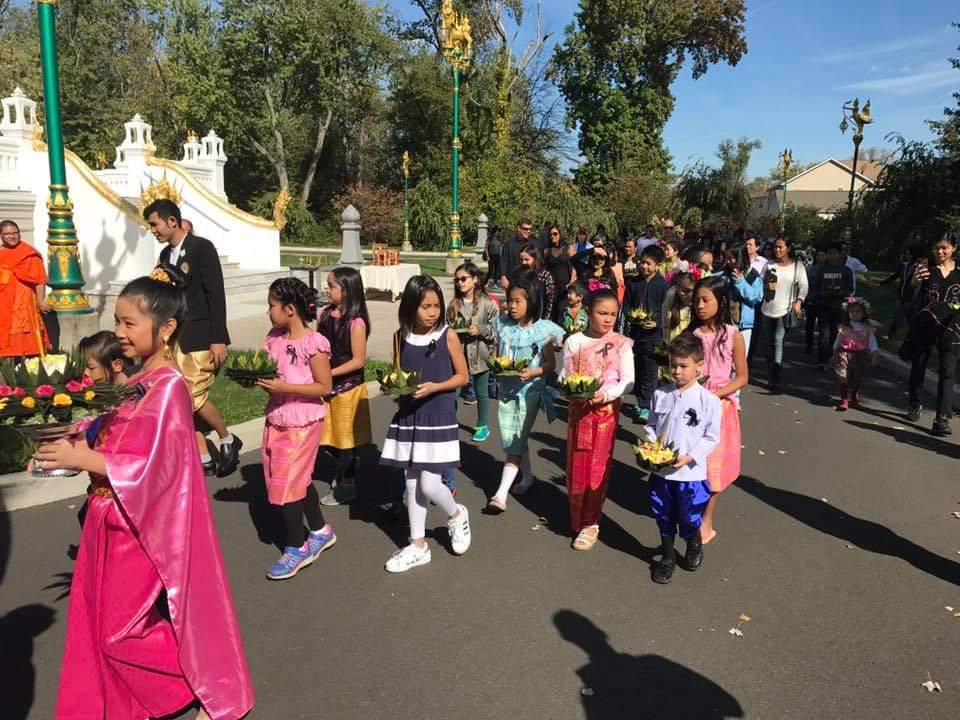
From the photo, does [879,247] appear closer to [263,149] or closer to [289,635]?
[289,635]

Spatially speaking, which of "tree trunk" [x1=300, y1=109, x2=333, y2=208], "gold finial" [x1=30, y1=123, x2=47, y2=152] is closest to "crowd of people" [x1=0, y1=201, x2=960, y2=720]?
"gold finial" [x1=30, y1=123, x2=47, y2=152]

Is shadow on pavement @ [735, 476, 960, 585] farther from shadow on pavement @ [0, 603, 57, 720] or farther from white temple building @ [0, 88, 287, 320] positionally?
white temple building @ [0, 88, 287, 320]

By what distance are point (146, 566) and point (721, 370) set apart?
12.8ft

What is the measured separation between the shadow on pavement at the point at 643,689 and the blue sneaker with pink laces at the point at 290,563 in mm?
1683

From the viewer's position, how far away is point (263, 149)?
141ft

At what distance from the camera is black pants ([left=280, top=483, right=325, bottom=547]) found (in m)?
4.27

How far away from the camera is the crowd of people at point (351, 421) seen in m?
2.69

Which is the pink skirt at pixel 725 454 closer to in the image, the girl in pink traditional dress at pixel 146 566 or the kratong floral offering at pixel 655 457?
the kratong floral offering at pixel 655 457

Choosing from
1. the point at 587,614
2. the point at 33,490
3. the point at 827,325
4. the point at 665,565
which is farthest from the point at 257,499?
the point at 827,325

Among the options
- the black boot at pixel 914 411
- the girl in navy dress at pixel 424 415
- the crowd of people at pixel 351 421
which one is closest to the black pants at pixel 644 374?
the crowd of people at pixel 351 421

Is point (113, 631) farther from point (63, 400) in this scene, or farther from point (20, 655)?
point (20, 655)

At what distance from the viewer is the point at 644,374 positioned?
811 centimetres

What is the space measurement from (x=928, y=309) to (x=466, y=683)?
6.90 metres

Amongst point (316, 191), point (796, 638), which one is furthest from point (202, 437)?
point (316, 191)
